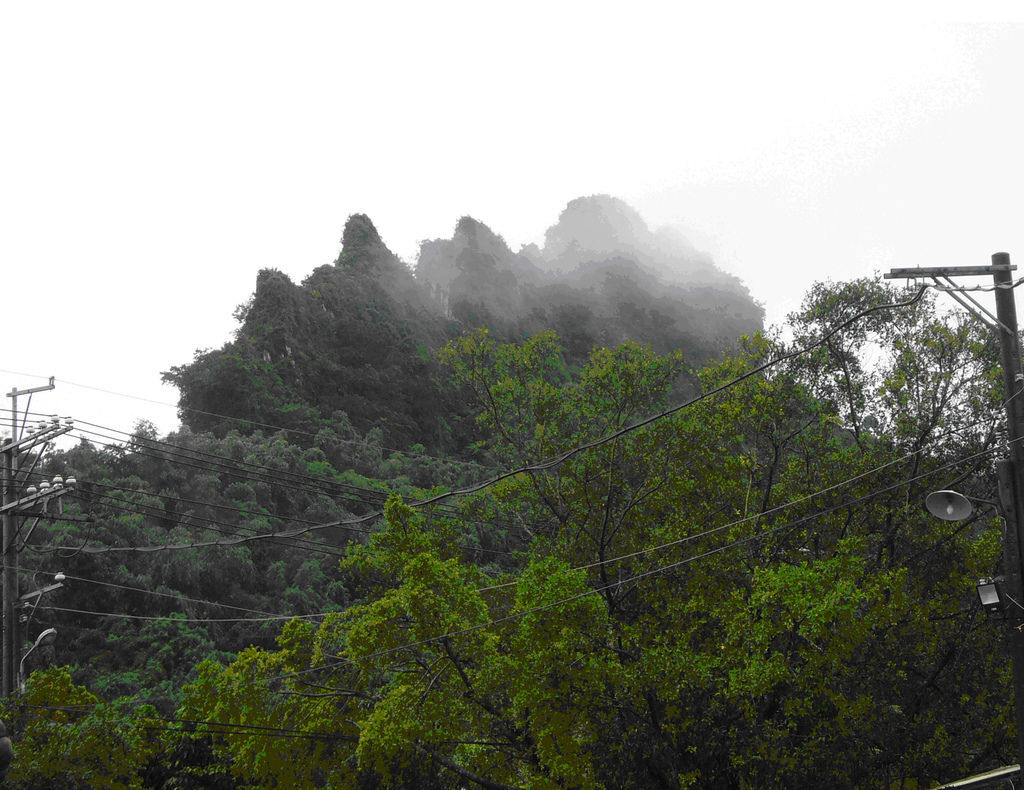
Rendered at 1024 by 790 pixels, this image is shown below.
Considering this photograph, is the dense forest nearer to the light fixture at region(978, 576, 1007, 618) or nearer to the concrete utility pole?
the concrete utility pole

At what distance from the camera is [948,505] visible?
7668 millimetres

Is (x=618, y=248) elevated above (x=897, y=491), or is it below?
above

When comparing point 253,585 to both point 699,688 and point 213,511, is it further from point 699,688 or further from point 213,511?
point 699,688

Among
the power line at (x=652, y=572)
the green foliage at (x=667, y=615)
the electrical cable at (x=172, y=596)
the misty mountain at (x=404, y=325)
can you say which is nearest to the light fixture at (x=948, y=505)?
the green foliage at (x=667, y=615)

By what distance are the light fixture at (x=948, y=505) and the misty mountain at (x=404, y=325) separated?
25342 millimetres

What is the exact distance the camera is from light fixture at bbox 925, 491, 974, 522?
24.9ft

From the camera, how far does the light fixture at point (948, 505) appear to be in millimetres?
7582

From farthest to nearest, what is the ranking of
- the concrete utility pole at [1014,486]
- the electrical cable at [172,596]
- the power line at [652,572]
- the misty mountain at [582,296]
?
the misty mountain at [582,296]
the electrical cable at [172,596]
the power line at [652,572]
the concrete utility pole at [1014,486]

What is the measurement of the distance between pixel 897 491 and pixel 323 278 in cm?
3456

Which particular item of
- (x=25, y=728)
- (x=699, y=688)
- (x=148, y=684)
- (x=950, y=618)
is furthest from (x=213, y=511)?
(x=950, y=618)

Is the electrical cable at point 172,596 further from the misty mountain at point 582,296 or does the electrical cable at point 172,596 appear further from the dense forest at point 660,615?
the misty mountain at point 582,296

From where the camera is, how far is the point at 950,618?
11930mm

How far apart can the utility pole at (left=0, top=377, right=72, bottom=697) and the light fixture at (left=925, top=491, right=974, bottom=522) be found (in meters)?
11.8

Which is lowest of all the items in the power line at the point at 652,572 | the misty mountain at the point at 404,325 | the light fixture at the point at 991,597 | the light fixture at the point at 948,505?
the light fixture at the point at 991,597
